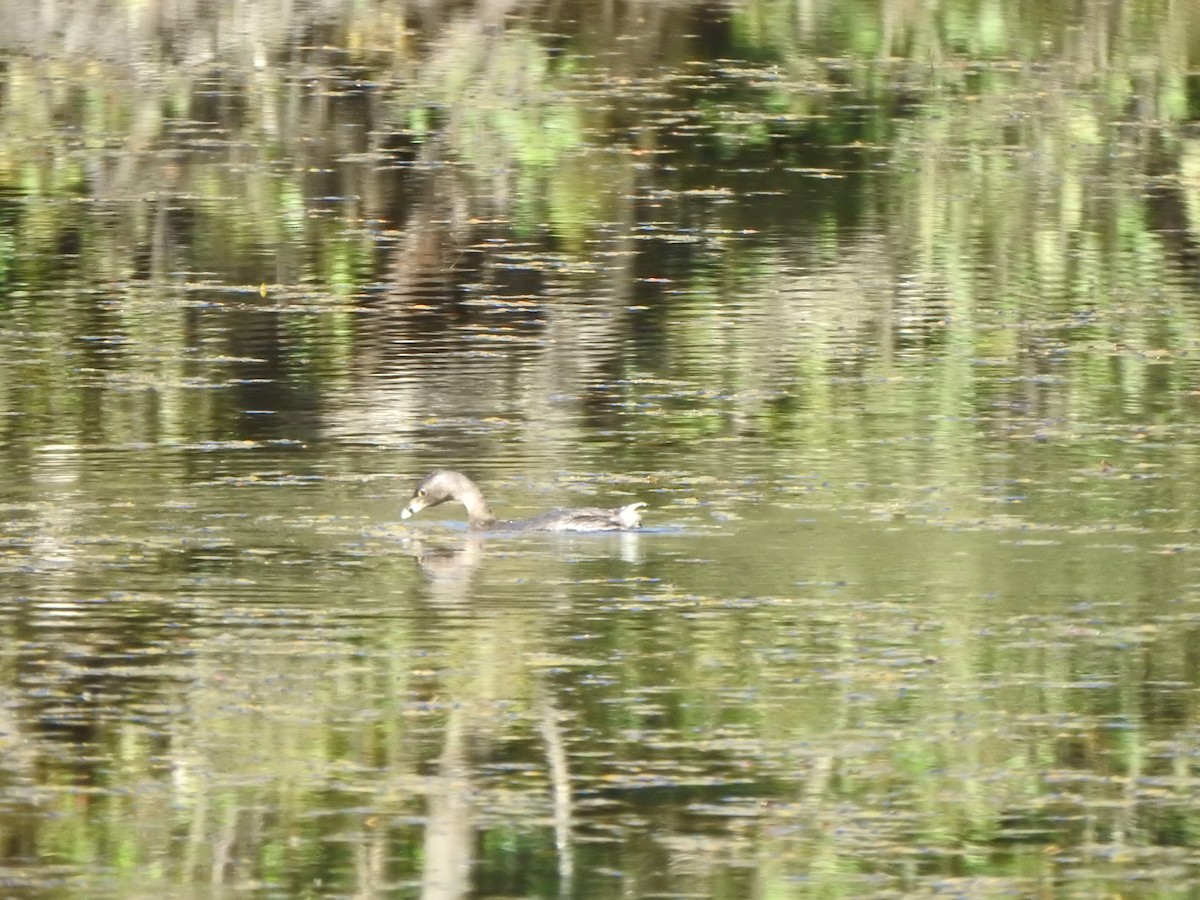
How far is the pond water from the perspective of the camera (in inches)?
331

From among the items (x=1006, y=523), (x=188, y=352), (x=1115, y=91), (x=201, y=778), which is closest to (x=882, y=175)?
(x=1115, y=91)

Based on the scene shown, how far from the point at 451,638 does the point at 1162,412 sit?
5160mm

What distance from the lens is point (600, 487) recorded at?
12.7 meters

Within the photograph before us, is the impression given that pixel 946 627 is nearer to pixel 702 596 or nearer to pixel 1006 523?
pixel 702 596

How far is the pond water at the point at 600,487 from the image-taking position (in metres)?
8.40

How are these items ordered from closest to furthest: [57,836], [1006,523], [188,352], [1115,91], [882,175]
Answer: [57,836], [1006,523], [188,352], [882,175], [1115,91]

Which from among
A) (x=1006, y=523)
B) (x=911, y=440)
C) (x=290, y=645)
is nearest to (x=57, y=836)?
(x=290, y=645)

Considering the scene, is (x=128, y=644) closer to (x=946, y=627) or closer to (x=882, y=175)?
(x=946, y=627)

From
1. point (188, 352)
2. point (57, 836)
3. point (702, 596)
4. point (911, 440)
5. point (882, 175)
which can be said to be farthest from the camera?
point (882, 175)

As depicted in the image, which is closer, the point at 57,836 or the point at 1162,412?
the point at 57,836

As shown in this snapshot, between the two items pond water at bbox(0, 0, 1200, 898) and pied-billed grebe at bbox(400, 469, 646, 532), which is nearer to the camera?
pond water at bbox(0, 0, 1200, 898)

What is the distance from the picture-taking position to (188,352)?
53.2ft

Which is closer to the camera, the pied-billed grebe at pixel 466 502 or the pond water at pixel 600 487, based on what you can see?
the pond water at pixel 600 487

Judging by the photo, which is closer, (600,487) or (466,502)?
(466,502)
